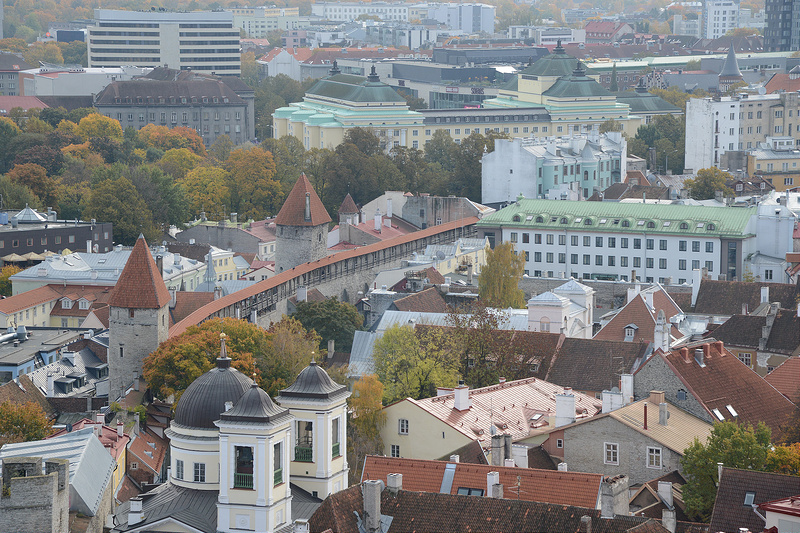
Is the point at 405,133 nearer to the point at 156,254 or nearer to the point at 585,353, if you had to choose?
the point at 156,254

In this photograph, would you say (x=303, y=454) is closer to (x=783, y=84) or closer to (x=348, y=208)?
(x=348, y=208)

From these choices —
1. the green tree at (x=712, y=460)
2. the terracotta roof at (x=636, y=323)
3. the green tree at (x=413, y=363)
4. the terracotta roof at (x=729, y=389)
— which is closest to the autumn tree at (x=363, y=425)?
the green tree at (x=413, y=363)

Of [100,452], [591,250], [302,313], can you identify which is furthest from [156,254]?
[100,452]

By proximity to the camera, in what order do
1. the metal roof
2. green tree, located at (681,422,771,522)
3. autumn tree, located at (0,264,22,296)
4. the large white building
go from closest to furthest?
green tree, located at (681,422,771,522) → the metal roof → autumn tree, located at (0,264,22,296) → the large white building

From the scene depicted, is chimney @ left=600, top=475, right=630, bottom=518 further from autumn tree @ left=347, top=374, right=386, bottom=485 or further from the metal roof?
the metal roof

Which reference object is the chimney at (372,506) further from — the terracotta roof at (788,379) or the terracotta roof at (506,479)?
the terracotta roof at (788,379)

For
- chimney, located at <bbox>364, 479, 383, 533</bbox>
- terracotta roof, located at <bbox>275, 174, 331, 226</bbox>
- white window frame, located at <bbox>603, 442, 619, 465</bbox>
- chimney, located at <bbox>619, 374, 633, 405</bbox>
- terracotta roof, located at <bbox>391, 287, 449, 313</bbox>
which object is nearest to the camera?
chimney, located at <bbox>364, 479, 383, 533</bbox>

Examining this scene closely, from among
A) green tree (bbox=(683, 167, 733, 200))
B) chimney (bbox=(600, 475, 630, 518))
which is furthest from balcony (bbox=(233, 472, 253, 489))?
green tree (bbox=(683, 167, 733, 200))
